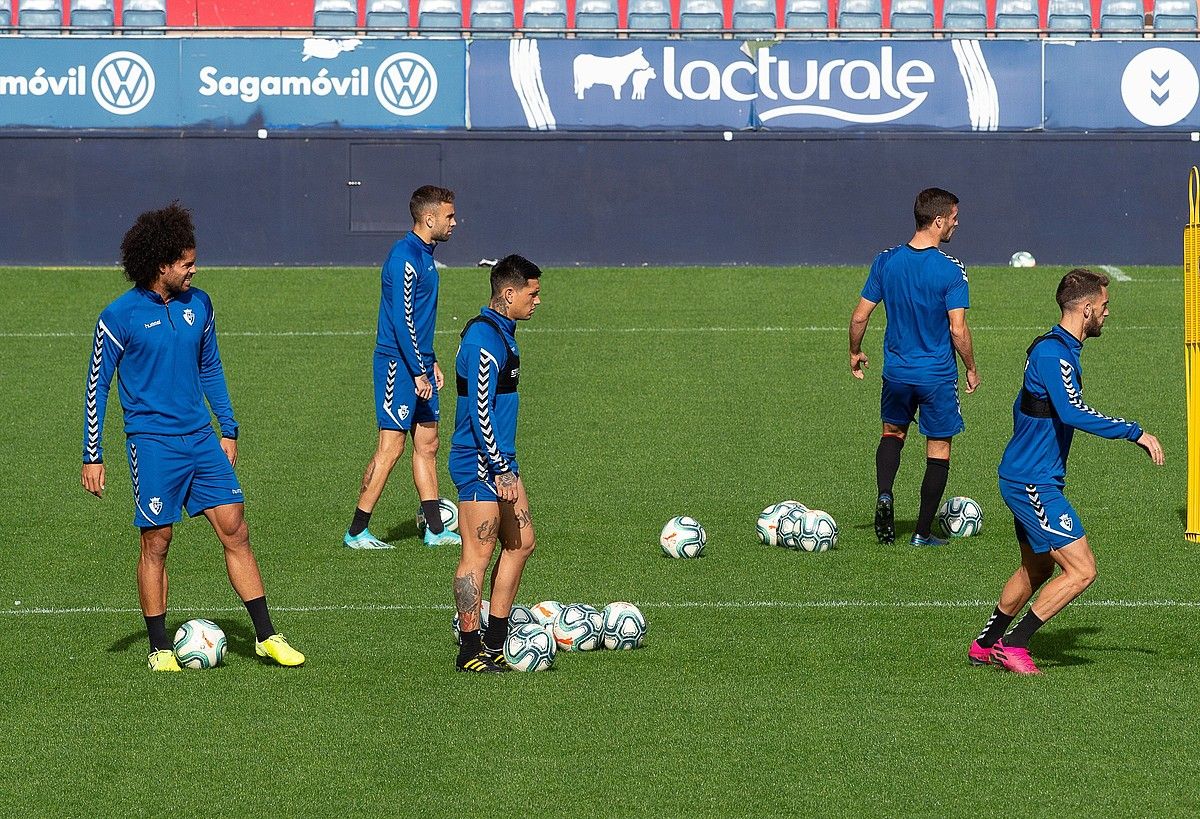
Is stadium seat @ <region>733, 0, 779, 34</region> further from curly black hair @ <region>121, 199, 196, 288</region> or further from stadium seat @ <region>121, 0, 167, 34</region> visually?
curly black hair @ <region>121, 199, 196, 288</region>

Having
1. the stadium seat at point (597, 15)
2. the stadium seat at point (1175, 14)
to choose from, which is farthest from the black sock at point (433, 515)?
the stadium seat at point (1175, 14)

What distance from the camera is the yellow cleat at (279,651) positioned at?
8023 millimetres

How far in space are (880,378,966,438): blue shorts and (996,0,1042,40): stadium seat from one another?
18637mm

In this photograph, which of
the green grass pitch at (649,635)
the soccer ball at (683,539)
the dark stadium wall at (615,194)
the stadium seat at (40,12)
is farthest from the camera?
the stadium seat at (40,12)

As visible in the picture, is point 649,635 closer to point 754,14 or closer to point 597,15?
point 597,15

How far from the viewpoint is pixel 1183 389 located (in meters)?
16.7

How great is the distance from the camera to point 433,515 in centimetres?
1087

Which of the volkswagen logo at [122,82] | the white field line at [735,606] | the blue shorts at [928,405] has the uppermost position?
the volkswagen logo at [122,82]

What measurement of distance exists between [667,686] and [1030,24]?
74.3ft

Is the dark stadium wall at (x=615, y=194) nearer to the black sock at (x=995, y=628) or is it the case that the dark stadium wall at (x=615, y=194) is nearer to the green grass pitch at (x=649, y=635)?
the green grass pitch at (x=649, y=635)

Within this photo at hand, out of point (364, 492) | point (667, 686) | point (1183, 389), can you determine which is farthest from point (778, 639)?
point (1183, 389)

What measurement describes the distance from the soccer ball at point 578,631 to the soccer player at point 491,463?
1.32 ft

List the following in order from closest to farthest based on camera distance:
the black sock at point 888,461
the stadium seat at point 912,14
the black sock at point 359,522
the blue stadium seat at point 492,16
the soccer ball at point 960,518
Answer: the black sock at point 888,461 → the black sock at point 359,522 → the soccer ball at point 960,518 → the blue stadium seat at point 492,16 → the stadium seat at point 912,14

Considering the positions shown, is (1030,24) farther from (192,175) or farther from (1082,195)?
(192,175)
